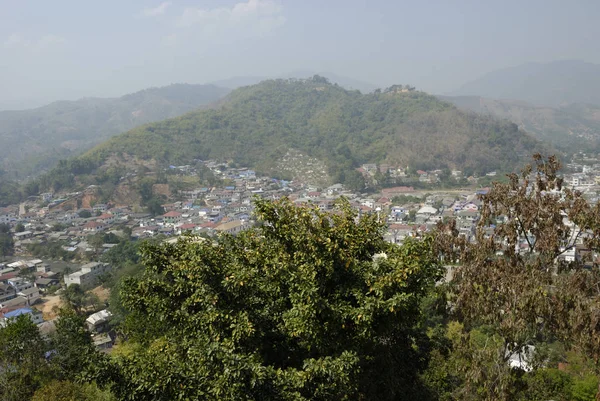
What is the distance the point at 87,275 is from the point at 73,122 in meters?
116

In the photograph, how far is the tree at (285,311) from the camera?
11.9 feet

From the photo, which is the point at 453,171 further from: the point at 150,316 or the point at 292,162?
the point at 150,316

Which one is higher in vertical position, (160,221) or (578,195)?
(578,195)

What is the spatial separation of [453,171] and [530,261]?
1956 inches

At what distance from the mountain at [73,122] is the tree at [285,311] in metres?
77.3

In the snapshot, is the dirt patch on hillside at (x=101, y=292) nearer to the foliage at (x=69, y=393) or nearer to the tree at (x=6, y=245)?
the tree at (x=6, y=245)

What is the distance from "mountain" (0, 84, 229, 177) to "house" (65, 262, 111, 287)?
55620mm

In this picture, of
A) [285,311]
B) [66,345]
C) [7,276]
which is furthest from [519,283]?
[7,276]

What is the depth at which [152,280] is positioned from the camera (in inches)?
179

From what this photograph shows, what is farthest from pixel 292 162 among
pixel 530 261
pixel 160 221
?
pixel 530 261

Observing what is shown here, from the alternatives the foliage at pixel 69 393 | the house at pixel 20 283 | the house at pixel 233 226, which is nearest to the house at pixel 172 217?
the house at pixel 233 226

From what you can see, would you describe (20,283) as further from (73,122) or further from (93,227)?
(73,122)

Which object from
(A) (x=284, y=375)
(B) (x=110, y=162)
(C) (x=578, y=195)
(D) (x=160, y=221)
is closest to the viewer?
(A) (x=284, y=375)

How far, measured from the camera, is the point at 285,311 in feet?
13.7
